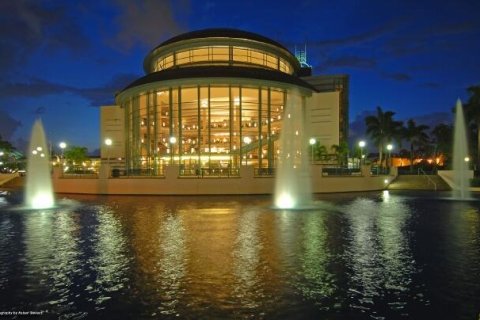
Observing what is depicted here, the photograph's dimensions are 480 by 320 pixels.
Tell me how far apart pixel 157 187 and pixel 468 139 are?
59030 millimetres

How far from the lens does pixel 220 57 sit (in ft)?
175

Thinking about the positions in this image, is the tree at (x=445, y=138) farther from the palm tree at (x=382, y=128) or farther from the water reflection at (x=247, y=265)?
the water reflection at (x=247, y=265)

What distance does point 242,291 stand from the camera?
27.0 feet

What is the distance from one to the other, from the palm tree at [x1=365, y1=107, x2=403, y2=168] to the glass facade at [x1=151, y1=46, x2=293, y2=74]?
2514cm

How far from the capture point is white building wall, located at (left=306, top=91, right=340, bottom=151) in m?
55.8

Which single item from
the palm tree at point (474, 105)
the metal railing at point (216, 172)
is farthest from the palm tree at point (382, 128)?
the metal railing at point (216, 172)

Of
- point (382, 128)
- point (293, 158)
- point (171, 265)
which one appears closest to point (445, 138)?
point (382, 128)

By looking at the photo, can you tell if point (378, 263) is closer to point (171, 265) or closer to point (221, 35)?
point (171, 265)

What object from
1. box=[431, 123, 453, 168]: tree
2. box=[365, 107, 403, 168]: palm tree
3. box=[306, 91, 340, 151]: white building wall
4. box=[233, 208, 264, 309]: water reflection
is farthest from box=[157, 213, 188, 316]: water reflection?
box=[431, 123, 453, 168]: tree

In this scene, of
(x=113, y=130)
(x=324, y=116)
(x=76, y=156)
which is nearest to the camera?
(x=324, y=116)

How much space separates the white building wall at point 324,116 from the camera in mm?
55809

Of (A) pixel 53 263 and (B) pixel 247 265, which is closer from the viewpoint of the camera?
(B) pixel 247 265

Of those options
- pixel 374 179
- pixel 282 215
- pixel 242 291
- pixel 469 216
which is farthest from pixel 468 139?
pixel 242 291

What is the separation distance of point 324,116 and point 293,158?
14.4 m
